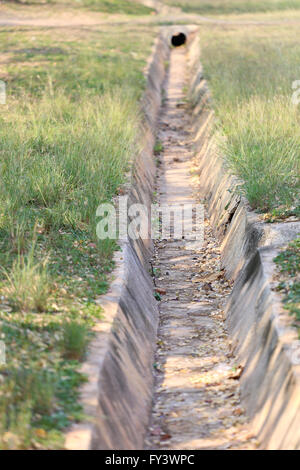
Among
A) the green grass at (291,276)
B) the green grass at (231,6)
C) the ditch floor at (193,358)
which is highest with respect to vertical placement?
the green grass at (291,276)

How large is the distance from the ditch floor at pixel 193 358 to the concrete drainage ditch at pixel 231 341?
7cm

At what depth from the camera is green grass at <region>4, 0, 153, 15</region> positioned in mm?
36469

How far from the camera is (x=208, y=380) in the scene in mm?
6270

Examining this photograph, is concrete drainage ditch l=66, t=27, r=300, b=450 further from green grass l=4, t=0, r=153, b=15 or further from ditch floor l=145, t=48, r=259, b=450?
green grass l=4, t=0, r=153, b=15

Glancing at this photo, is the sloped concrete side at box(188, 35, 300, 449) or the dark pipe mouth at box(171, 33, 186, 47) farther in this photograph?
the dark pipe mouth at box(171, 33, 186, 47)

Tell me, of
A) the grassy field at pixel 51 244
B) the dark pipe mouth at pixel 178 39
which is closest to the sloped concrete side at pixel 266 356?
the grassy field at pixel 51 244

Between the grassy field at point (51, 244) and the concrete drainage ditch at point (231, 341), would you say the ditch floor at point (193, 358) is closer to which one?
the concrete drainage ditch at point (231, 341)

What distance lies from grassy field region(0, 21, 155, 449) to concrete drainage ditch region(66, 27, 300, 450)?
16cm

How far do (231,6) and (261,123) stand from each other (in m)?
31.3

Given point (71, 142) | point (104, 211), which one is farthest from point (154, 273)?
point (71, 142)

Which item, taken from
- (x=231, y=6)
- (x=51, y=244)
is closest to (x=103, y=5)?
(x=231, y=6)

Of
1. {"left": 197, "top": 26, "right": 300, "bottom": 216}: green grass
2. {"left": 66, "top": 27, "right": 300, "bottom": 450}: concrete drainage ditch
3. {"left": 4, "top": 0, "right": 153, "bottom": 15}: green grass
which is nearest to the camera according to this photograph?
{"left": 66, "top": 27, "right": 300, "bottom": 450}: concrete drainage ditch

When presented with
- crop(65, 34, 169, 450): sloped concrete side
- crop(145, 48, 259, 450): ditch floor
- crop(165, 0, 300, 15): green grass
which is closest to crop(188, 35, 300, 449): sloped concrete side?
crop(145, 48, 259, 450): ditch floor

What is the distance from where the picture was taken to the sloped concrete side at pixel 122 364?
4602 mm
